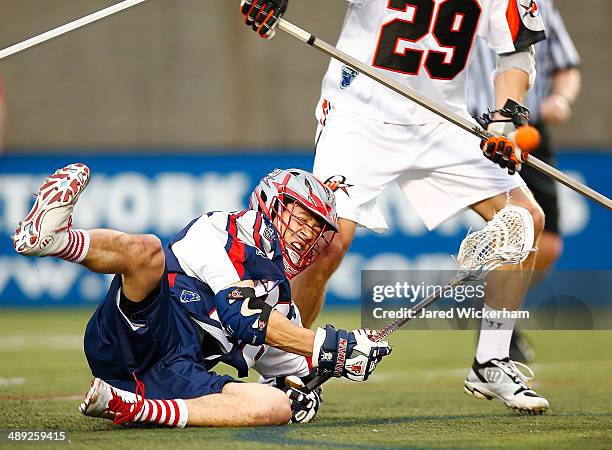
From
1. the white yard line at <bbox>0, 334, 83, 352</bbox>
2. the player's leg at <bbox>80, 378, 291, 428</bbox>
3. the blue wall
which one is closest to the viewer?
the player's leg at <bbox>80, 378, 291, 428</bbox>

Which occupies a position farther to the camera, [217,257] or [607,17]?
[607,17]

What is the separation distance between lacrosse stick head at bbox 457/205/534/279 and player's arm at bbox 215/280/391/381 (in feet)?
2.78

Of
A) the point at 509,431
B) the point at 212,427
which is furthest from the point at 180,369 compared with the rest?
the point at 509,431

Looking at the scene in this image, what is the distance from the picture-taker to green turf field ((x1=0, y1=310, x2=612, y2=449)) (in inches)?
146

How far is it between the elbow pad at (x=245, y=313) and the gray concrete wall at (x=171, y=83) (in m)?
6.57

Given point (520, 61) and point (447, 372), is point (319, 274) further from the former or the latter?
point (447, 372)

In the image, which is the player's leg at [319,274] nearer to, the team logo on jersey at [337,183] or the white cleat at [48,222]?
the team logo on jersey at [337,183]

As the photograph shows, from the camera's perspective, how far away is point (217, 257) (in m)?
4.04

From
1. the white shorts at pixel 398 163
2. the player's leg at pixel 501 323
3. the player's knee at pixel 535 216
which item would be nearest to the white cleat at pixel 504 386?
the player's leg at pixel 501 323

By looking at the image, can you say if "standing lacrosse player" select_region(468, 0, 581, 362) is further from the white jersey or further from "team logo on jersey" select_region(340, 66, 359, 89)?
"team logo on jersey" select_region(340, 66, 359, 89)

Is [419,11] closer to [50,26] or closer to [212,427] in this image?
[212,427]

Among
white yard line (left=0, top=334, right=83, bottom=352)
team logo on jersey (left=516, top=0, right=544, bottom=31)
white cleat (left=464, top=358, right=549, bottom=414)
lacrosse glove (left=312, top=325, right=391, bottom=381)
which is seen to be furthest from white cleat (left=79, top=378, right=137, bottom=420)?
white yard line (left=0, top=334, right=83, bottom=352)

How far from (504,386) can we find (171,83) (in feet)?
20.9

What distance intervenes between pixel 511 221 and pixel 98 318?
1.68 meters
